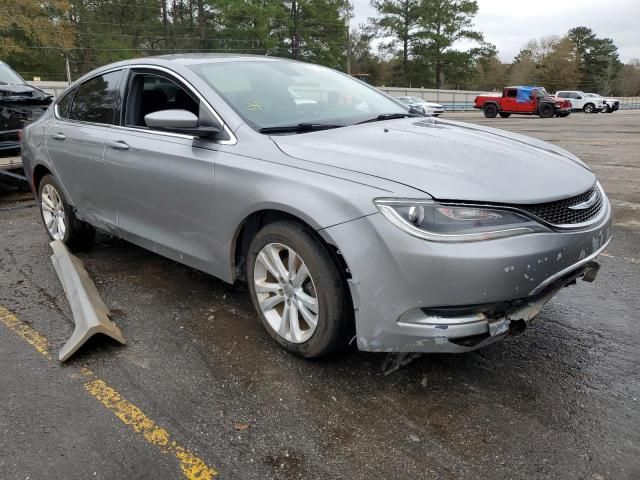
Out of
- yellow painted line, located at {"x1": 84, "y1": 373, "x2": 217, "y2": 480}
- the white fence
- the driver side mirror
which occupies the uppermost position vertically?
the white fence

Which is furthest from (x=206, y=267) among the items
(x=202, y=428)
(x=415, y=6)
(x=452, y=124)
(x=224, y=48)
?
(x=415, y=6)

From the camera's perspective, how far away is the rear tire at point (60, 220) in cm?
486

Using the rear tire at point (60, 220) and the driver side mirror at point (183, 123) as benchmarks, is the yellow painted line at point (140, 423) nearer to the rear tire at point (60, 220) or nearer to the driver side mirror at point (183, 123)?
the driver side mirror at point (183, 123)

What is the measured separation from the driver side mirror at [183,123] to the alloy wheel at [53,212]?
2143 mm

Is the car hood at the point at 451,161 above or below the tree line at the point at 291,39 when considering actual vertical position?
below

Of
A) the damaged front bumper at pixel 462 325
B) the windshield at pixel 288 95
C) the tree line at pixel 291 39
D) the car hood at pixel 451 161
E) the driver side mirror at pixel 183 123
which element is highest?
the tree line at pixel 291 39

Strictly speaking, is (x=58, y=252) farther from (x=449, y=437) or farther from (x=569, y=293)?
(x=569, y=293)

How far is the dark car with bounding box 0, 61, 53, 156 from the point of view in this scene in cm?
779

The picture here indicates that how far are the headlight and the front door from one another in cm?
126

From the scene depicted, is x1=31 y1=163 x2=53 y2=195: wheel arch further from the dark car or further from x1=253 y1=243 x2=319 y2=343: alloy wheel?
x1=253 y1=243 x2=319 y2=343: alloy wheel

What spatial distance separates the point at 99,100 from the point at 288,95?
1.76 m

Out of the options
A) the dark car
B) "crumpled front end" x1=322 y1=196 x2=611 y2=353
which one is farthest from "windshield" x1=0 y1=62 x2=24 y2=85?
"crumpled front end" x1=322 y1=196 x2=611 y2=353

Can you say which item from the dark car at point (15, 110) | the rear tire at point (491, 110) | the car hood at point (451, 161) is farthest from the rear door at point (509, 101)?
Result: the car hood at point (451, 161)

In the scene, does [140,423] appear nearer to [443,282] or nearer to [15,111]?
[443,282]
